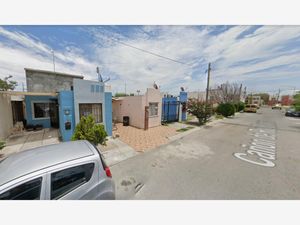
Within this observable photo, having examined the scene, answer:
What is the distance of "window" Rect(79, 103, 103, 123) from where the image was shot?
7.22 m

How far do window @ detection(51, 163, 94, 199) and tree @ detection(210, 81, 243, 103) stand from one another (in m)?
31.2

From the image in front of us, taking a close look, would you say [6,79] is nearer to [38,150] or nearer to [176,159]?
[38,150]

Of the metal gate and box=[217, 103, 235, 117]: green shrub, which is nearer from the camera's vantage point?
the metal gate

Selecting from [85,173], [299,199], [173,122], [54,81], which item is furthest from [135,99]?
[299,199]

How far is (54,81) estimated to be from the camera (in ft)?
34.9

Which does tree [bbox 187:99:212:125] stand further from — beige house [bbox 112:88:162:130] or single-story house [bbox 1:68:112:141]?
single-story house [bbox 1:68:112:141]

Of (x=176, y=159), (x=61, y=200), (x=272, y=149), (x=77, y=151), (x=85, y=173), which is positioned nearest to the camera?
(x=61, y=200)

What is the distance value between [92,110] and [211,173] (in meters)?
6.73

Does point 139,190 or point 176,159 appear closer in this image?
point 139,190

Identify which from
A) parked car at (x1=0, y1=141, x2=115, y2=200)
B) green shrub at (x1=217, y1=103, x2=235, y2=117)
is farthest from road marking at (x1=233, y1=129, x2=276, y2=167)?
green shrub at (x1=217, y1=103, x2=235, y2=117)

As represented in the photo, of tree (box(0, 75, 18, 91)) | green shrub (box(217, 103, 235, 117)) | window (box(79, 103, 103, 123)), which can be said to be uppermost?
tree (box(0, 75, 18, 91))

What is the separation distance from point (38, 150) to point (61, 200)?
1122 mm

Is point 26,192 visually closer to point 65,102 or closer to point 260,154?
point 65,102

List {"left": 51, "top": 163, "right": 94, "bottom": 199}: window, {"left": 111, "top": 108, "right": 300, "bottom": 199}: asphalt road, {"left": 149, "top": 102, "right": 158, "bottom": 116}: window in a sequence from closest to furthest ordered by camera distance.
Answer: {"left": 51, "top": 163, "right": 94, "bottom": 199}: window < {"left": 111, "top": 108, "right": 300, "bottom": 199}: asphalt road < {"left": 149, "top": 102, "right": 158, "bottom": 116}: window
